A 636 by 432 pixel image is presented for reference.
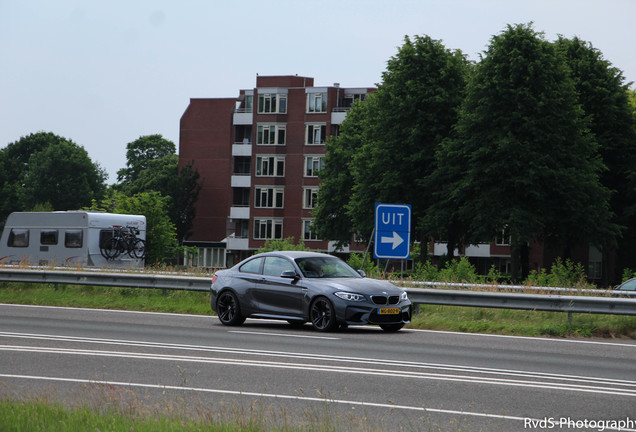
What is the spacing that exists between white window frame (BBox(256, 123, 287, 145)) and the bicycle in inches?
1763

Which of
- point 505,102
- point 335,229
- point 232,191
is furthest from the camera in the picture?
point 232,191

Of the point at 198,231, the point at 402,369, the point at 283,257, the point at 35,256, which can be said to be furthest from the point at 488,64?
the point at 198,231

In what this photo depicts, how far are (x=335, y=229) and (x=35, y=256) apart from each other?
26.2 metres

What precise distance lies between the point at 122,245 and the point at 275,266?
2197 centimetres

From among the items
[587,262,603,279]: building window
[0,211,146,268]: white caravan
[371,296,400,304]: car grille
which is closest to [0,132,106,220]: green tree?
[587,262,603,279]: building window

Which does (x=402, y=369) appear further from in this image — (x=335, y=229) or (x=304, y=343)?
(x=335, y=229)

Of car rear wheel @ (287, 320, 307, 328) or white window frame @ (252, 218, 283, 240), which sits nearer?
car rear wheel @ (287, 320, 307, 328)

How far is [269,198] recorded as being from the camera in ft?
279

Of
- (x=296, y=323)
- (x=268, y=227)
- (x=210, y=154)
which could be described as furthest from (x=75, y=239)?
(x=210, y=154)

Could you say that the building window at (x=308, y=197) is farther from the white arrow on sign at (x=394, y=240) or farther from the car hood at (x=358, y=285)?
the car hood at (x=358, y=285)

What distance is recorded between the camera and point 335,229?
6384cm

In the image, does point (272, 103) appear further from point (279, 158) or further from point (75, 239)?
point (75, 239)

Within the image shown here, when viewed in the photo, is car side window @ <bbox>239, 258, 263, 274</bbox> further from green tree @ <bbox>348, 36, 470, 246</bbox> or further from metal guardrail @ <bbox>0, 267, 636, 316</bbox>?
green tree @ <bbox>348, 36, 470, 246</bbox>

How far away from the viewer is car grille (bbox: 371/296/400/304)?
59.4 feet
